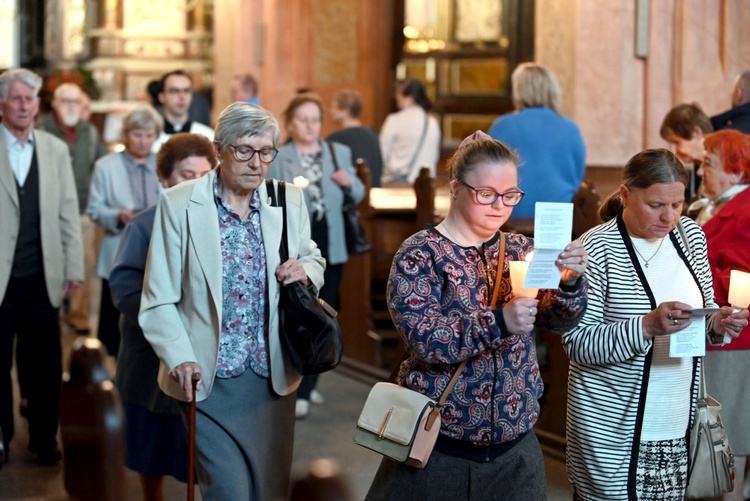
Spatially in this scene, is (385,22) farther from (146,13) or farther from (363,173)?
(363,173)

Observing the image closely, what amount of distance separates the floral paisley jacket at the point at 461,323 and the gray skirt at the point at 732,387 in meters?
1.66

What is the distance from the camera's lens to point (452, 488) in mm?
3348

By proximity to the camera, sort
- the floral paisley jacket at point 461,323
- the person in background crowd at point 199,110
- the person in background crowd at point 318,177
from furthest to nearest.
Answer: the person in background crowd at point 199,110, the person in background crowd at point 318,177, the floral paisley jacket at point 461,323

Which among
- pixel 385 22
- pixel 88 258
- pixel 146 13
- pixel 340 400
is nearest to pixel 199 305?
pixel 340 400

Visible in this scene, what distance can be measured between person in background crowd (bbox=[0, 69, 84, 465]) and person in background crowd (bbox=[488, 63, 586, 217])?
8.21 ft

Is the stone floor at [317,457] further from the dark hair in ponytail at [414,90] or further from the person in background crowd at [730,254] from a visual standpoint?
the dark hair in ponytail at [414,90]

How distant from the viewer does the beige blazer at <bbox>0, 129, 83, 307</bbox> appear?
576 centimetres

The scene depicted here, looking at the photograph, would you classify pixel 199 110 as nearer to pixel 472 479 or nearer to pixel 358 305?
pixel 358 305

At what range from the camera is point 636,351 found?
11.9 ft

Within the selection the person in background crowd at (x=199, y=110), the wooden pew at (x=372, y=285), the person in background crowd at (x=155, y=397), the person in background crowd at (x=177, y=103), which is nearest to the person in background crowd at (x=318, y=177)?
the person in background crowd at (x=177, y=103)

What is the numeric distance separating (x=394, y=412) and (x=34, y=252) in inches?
126

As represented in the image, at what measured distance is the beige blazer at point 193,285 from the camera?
12.3 ft

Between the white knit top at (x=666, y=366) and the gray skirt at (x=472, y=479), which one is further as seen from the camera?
the white knit top at (x=666, y=366)

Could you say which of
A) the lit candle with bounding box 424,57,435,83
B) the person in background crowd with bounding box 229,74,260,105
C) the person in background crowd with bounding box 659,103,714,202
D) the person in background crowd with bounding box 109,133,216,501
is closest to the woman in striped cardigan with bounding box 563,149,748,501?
the person in background crowd with bounding box 109,133,216,501
